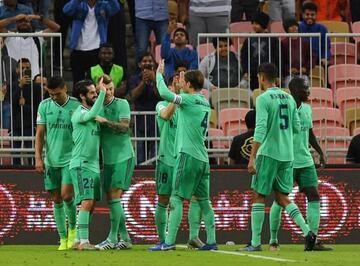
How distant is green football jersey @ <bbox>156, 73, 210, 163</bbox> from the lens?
19.5 meters

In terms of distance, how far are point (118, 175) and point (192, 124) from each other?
1419 millimetres

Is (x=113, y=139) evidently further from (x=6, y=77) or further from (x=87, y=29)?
(x=87, y=29)

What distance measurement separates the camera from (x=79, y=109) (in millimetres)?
20219

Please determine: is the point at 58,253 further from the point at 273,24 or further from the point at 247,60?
the point at 273,24

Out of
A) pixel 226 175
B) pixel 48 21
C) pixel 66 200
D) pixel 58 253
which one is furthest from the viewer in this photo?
pixel 48 21

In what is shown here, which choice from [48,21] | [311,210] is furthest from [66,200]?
[48,21]

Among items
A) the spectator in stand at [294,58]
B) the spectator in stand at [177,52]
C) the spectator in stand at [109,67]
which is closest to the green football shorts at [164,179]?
the spectator in stand at [294,58]

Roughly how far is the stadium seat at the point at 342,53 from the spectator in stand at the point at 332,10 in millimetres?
3915

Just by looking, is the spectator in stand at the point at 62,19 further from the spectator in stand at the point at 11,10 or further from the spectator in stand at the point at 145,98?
the spectator in stand at the point at 145,98

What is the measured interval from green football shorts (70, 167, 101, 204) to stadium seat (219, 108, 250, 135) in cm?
455

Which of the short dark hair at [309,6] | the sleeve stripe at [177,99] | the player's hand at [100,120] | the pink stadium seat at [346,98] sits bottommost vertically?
the pink stadium seat at [346,98]

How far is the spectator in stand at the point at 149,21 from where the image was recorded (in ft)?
89.4

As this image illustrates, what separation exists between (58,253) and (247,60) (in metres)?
6.19

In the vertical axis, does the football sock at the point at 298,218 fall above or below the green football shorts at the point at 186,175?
below
